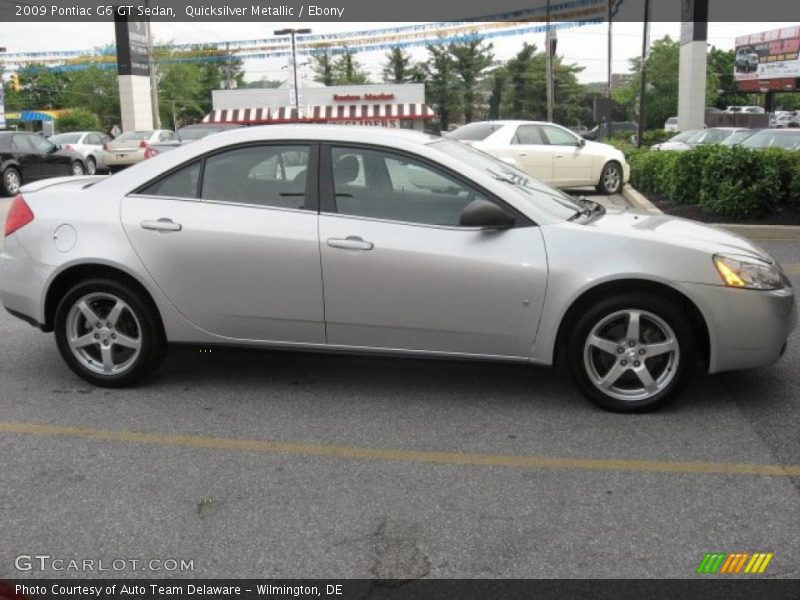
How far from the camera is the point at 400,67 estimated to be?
89750 millimetres

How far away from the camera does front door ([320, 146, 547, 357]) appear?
454cm

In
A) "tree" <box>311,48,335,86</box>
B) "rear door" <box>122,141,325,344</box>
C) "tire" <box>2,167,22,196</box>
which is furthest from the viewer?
"tree" <box>311,48,335,86</box>

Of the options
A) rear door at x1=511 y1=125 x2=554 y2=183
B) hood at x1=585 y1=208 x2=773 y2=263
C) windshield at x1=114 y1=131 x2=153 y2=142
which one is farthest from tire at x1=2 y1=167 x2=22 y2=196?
hood at x1=585 y1=208 x2=773 y2=263

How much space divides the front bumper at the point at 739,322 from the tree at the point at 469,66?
84.6 meters

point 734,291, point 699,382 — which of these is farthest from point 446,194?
point 699,382

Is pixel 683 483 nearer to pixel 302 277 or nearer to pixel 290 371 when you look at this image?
pixel 302 277

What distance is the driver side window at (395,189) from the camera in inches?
185

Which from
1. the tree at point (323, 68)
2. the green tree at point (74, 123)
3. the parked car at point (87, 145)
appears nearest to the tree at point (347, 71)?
the tree at point (323, 68)

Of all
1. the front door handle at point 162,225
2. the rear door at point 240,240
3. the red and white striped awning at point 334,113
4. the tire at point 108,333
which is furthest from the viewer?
the red and white striped awning at point 334,113

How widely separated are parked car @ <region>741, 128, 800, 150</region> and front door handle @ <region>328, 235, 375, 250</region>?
1504 centimetres

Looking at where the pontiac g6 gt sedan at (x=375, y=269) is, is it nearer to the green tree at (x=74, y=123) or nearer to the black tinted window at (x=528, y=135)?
the black tinted window at (x=528, y=135)

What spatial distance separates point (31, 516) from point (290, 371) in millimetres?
2210

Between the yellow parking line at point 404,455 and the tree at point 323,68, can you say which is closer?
the yellow parking line at point 404,455

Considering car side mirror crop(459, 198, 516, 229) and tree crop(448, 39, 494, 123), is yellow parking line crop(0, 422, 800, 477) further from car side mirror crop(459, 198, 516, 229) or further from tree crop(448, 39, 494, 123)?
tree crop(448, 39, 494, 123)
